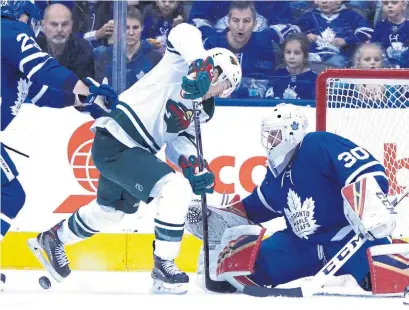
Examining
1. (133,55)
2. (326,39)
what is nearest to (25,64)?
(133,55)

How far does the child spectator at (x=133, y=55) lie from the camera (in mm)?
5465

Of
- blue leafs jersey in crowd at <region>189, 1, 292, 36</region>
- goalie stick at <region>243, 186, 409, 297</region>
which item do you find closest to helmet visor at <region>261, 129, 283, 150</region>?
goalie stick at <region>243, 186, 409, 297</region>

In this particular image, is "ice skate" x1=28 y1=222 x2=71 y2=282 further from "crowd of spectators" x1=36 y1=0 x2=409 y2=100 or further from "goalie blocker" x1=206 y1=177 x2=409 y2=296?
"crowd of spectators" x1=36 y1=0 x2=409 y2=100

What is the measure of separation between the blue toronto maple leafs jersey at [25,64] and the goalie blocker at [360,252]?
91 centimetres

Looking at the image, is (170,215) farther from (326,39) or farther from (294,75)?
(326,39)

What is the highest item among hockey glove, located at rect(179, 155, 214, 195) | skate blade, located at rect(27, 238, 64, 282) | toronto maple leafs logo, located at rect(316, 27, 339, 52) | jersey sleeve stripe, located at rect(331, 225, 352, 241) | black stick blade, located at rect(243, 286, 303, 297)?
toronto maple leafs logo, located at rect(316, 27, 339, 52)

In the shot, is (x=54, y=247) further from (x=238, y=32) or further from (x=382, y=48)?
(x=382, y=48)

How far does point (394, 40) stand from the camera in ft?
18.1

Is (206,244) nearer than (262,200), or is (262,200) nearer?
(206,244)

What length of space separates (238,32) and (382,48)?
0.72 metres

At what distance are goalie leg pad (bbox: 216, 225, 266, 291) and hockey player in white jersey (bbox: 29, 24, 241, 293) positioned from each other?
26cm

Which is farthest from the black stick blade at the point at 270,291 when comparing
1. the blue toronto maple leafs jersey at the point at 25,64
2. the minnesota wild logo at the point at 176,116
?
the blue toronto maple leafs jersey at the point at 25,64

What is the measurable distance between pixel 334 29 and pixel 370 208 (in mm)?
1860

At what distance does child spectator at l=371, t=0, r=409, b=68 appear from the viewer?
18.0 ft
